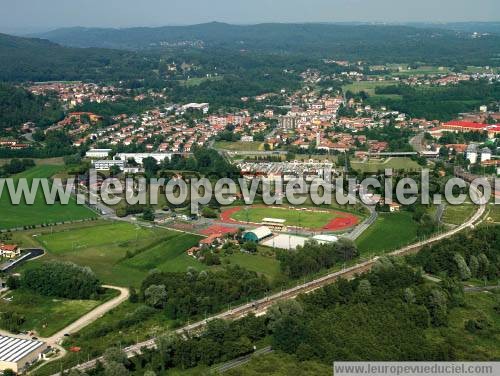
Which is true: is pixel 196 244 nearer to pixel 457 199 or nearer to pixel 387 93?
pixel 457 199

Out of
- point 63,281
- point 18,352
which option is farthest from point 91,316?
point 18,352

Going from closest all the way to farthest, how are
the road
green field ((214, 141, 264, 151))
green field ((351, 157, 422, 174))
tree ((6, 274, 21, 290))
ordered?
the road, tree ((6, 274, 21, 290)), green field ((351, 157, 422, 174)), green field ((214, 141, 264, 151))

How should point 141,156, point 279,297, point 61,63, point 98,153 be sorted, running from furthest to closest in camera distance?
point 61,63, point 98,153, point 141,156, point 279,297

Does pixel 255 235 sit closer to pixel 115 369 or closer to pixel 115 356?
pixel 115 356

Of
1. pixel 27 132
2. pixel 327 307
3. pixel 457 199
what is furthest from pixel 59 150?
pixel 327 307

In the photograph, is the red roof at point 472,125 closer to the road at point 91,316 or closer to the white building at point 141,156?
the white building at point 141,156

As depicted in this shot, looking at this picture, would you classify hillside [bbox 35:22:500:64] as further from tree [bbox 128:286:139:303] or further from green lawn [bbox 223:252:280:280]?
tree [bbox 128:286:139:303]

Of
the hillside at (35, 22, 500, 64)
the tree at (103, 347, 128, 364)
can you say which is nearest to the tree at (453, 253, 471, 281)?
the tree at (103, 347, 128, 364)
